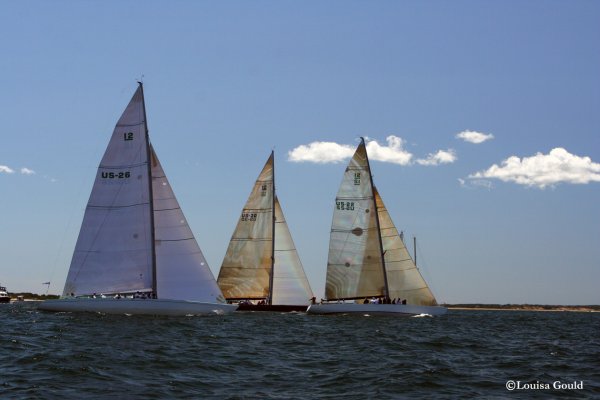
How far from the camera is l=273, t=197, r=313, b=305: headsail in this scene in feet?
219

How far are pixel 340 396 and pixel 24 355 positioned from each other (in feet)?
37.7

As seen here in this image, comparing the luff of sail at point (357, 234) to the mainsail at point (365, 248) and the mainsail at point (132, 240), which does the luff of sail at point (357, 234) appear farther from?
the mainsail at point (132, 240)

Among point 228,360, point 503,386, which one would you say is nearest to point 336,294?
point 228,360

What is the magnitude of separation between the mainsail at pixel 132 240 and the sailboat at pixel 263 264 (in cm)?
1820

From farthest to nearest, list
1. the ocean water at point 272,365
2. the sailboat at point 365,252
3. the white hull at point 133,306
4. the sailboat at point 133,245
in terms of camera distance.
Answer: the sailboat at point 365,252 < the sailboat at point 133,245 < the white hull at point 133,306 < the ocean water at point 272,365

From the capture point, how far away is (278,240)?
67.5 m

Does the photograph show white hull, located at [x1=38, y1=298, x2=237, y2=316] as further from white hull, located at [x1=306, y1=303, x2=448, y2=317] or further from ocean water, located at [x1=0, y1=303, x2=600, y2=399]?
white hull, located at [x1=306, y1=303, x2=448, y2=317]

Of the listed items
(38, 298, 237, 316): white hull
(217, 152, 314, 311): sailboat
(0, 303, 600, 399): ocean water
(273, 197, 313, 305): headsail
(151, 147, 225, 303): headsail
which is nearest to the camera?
(0, 303, 600, 399): ocean water

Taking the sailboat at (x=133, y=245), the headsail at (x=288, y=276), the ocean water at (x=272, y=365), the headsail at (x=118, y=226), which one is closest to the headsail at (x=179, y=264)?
the sailboat at (x=133, y=245)

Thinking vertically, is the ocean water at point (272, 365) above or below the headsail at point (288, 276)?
below

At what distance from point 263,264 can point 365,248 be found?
11481 millimetres

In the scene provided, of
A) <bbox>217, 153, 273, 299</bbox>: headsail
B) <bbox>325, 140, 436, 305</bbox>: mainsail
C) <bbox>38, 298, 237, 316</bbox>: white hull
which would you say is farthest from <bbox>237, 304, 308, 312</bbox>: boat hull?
<bbox>38, 298, 237, 316</bbox>: white hull

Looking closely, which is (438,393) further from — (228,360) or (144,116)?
(144,116)

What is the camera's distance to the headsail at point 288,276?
2625 inches
